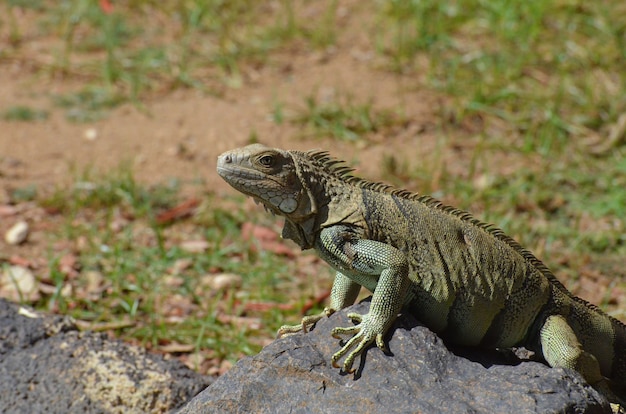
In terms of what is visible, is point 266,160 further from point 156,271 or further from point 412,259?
point 156,271

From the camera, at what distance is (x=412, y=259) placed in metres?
4.35

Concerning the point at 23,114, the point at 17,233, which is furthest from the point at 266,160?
the point at 23,114

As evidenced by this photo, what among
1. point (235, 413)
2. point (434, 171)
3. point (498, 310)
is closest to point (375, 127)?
point (434, 171)

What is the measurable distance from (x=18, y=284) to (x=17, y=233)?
102 cm

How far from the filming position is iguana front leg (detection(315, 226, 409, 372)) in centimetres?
406

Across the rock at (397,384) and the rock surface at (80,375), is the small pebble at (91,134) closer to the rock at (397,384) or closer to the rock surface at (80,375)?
the rock surface at (80,375)

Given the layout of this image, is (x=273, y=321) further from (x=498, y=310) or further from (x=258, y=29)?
(x=258, y=29)

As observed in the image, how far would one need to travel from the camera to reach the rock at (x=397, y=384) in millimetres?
3764

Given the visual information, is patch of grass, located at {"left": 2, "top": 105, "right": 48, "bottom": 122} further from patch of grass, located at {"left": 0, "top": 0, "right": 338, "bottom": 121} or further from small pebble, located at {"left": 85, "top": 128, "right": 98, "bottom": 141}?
small pebble, located at {"left": 85, "top": 128, "right": 98, "bottom": 141}

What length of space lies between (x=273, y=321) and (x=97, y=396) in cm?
188

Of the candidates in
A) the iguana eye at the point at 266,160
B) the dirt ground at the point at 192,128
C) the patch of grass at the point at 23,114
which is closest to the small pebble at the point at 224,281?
the dirt ground at the point at 192,128

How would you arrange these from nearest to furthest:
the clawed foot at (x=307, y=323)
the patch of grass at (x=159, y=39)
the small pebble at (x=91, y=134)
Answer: the clawed foot at (x=307, y=323) < the small pebble at (x=91, y=134) < the patch of grass at (x=159, y=39)

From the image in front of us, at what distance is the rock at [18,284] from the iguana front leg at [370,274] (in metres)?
3.29

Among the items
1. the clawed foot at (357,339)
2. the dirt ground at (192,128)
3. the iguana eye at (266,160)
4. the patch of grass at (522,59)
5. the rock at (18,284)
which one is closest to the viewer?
the clawed foot at (357,339)
